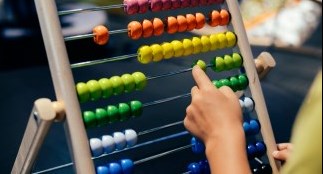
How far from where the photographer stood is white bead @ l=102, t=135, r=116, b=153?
97cm

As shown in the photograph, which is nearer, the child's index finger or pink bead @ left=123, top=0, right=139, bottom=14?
the child's index finger

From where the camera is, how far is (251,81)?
3.73ft

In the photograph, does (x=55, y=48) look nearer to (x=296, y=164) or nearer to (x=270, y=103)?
(x=296, y=164)

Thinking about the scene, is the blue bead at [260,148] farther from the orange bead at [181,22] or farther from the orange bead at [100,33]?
the orange bead at [100,33]

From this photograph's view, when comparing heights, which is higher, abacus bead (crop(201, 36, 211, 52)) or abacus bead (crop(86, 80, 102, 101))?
abacus bead (crop(201, 36, 211, 52))

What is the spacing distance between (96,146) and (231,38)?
429mm

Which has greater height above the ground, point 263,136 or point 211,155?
point 211,155

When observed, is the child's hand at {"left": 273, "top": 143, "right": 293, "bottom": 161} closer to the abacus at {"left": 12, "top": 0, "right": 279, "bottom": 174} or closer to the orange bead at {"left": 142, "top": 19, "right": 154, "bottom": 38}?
the abacus at {"left": 12, "top": 0, "right": 279, "bottom": 174}

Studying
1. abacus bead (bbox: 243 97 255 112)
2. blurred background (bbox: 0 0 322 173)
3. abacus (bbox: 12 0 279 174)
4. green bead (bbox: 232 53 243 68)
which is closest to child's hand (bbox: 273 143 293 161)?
abacus (bbox: 12 0 279 174)

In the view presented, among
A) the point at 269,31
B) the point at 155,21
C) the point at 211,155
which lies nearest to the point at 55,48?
the point at 155,21

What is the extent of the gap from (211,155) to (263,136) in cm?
40

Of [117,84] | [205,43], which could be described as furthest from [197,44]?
[117,84]

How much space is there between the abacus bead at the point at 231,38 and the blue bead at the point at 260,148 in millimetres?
248

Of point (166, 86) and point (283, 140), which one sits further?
point (166, 86)
